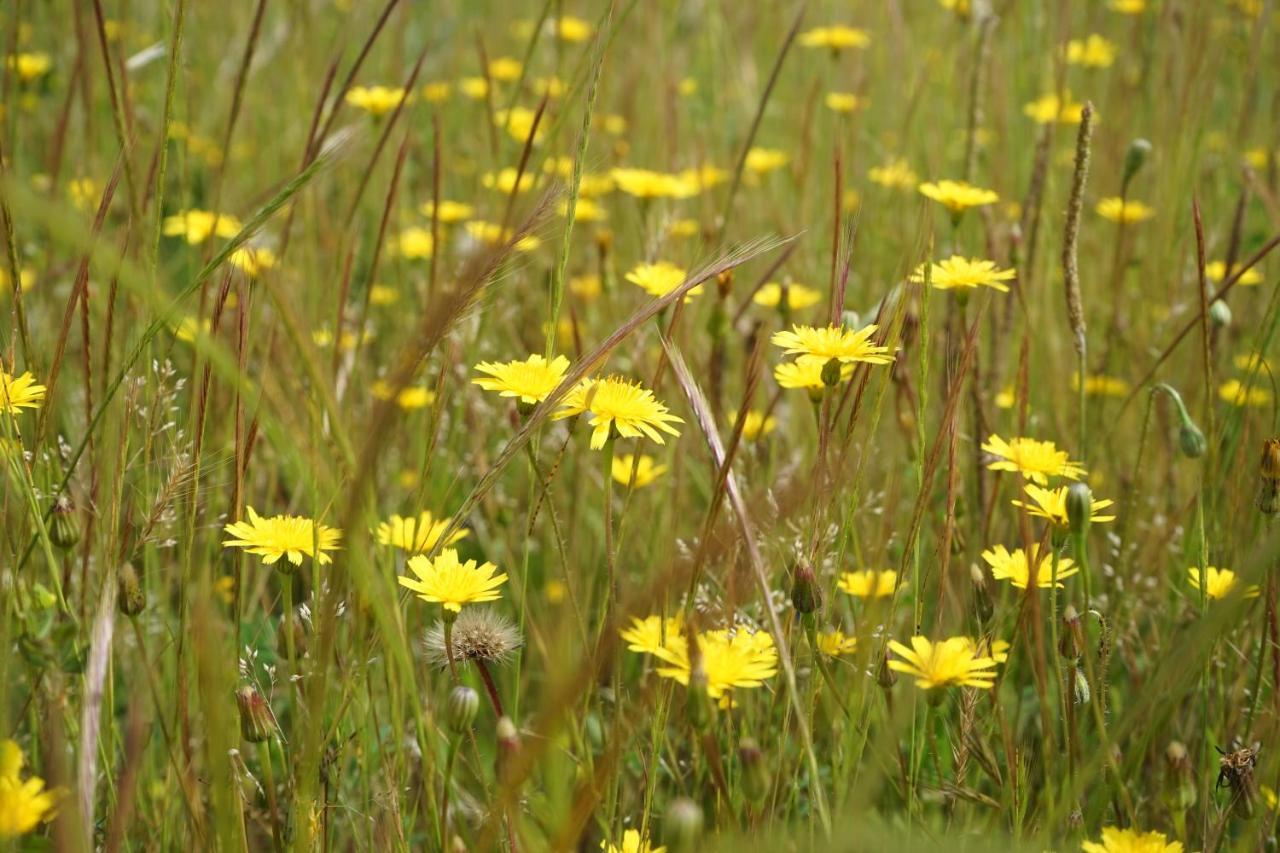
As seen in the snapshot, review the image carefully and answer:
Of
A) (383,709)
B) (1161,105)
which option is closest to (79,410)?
(383,709)

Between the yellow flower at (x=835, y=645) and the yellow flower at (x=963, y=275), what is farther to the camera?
the yellow flower at (x=963, y=275)

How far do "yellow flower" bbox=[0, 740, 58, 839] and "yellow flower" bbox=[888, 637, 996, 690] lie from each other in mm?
557

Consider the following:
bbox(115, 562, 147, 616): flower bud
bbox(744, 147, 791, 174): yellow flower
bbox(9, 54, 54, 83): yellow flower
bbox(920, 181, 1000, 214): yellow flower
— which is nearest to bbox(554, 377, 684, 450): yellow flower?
bbox(115, 562, 147, 616): flower bud

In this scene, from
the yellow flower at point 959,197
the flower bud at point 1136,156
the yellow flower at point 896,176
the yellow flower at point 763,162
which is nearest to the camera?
the yellow flower at point 959,197

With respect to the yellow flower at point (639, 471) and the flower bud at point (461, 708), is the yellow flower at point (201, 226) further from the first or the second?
the flower bud at point (461, 708)

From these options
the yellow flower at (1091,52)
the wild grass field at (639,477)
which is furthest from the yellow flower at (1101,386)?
the yellow flower at (1091,52)

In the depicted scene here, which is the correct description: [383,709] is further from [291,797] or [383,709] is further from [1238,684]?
[1238,684]

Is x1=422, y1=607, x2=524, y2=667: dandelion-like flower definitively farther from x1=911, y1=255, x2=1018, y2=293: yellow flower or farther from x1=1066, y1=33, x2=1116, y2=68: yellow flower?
x1=1066, y1=33, x2=1116, y2=68: yellow flower

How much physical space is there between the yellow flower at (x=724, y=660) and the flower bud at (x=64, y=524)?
498 mm

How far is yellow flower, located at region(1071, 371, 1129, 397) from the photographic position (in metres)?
1.70

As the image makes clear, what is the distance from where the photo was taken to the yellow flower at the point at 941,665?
82 cm

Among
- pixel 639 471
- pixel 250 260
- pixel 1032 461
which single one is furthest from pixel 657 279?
pixel 250 260

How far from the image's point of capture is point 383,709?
1.30 metres

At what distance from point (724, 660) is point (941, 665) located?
160 millimetres
